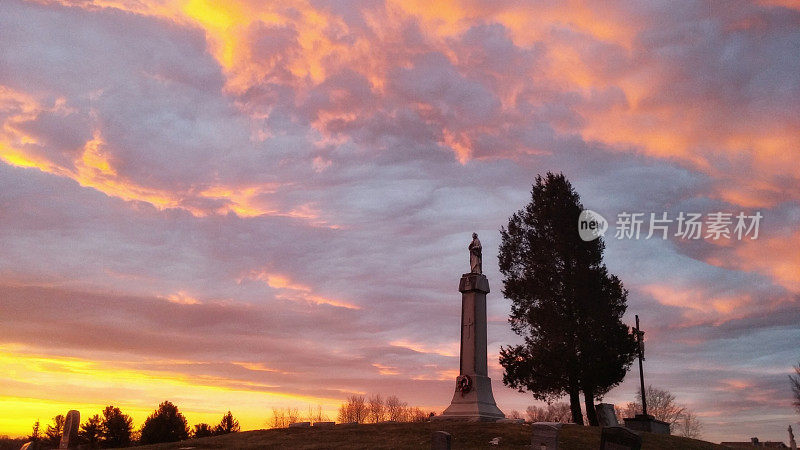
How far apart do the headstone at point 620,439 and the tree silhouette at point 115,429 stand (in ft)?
135

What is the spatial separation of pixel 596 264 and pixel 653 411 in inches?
1276

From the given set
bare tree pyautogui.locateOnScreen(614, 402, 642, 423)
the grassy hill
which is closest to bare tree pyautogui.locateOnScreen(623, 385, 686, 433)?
bare tree pyautogui.locateOnScreen(614, 402, 642, 423)

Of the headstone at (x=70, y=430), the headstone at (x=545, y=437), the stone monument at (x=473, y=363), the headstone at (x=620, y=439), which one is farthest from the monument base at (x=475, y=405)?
the headstone at (x=70, y=430)

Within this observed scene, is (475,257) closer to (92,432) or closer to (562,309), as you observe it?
(562,309)

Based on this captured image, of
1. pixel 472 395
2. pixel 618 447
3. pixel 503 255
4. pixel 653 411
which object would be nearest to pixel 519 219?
pixel 503 255

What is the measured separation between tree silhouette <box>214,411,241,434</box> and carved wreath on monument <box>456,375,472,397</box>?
90.9ft

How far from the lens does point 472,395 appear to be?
26.2 meters

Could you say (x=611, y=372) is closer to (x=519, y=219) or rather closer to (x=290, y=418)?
(x=519, y=219)

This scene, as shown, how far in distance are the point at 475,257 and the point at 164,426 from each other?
27.1 metres

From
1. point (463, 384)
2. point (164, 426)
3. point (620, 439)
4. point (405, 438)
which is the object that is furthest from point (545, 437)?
point (164, 426)

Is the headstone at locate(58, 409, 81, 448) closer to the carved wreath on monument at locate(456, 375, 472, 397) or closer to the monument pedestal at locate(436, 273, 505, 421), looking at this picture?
the monument pedestal at locate(436, 273, 505, 421)

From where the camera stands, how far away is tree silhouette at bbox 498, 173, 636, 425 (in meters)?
30.3

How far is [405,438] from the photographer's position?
865 inches

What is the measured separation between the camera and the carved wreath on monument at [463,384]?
2634 cm
